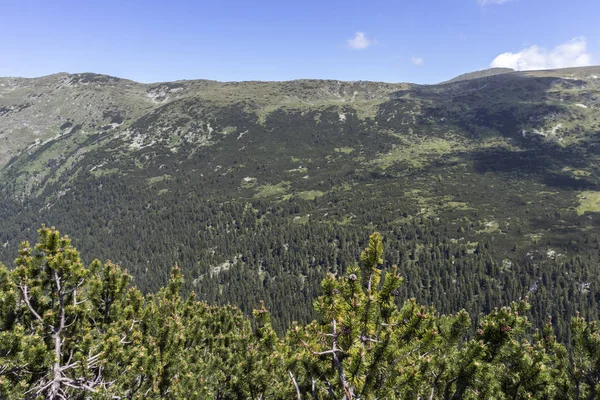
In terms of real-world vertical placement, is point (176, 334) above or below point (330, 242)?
above

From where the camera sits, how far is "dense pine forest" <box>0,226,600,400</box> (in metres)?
5.70

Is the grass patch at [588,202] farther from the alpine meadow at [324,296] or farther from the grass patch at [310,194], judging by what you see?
the grass patch at [310,194]

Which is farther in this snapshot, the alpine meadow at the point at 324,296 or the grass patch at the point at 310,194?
the grass patch at the point at 310,194

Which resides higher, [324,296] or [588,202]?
[324,296]

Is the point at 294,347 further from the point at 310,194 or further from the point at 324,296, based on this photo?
the point at 310,194

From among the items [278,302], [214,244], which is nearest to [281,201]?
[214,244]

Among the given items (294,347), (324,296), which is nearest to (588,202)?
(294,347)

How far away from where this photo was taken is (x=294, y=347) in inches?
404

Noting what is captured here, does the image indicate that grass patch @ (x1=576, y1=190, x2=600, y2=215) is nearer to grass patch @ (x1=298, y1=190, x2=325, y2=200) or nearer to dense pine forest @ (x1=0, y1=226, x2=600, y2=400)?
grass patch @ (x1=298, y1=190, x2=325, y2=200)

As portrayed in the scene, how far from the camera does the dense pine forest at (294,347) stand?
5699 mm

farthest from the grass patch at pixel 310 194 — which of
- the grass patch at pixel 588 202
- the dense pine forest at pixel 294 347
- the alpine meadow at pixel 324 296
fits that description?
the dense pine forest at pixel 294 347

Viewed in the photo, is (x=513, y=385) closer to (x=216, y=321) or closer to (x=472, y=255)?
(x=216, y=321)

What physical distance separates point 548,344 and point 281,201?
7014 inches

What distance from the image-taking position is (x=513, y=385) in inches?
271
